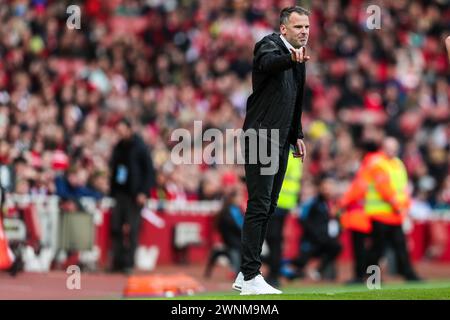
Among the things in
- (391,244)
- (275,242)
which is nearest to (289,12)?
(275,242)

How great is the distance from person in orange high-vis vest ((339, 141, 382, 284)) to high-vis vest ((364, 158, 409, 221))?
0.09 meters

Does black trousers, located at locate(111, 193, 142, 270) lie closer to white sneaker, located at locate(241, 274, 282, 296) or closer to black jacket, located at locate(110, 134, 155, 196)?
black jacket, located at locate(110, 134, 155, 196)

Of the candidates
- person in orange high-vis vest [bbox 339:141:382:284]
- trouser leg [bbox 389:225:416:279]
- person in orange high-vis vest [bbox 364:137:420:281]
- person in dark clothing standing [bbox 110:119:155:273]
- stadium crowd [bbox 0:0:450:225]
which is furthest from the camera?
stadium crowd [bbox 0:0:450:225]

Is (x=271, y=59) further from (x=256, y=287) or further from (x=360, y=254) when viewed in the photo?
(x=360, y=254)

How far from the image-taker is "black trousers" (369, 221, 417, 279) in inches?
754

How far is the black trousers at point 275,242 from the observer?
18141 millimetres

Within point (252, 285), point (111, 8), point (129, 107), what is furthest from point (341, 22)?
point (252, 285)

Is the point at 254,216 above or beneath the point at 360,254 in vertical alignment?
above

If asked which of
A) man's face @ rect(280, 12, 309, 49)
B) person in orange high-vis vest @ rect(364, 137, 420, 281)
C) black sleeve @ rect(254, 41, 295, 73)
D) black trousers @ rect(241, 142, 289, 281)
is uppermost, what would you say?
man's face @ rect(280, 12, 309, 49)

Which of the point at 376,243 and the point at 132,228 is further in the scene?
the point at 132,228

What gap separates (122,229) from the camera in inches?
821

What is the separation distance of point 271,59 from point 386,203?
8533 millimetres

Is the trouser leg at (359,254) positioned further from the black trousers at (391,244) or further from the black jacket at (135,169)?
the black jacket at (135,169)

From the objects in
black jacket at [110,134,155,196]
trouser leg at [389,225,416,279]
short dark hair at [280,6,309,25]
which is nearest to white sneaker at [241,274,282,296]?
short dark hair at [280,6,309,25]
